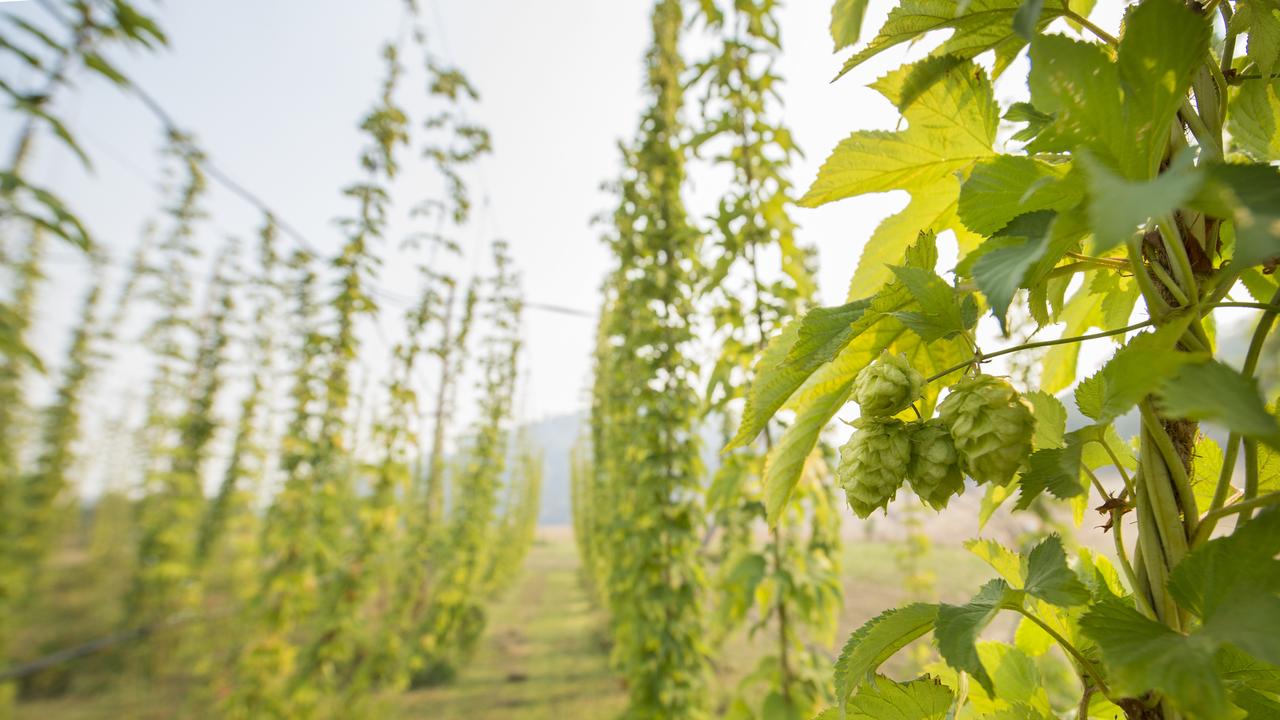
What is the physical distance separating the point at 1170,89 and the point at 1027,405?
0.17m

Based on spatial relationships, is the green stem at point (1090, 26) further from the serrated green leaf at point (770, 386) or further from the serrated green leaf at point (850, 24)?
the serrated green leaf at point (770, 386)

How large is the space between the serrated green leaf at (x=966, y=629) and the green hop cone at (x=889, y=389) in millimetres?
121

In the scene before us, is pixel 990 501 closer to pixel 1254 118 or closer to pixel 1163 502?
pixel 1163 502

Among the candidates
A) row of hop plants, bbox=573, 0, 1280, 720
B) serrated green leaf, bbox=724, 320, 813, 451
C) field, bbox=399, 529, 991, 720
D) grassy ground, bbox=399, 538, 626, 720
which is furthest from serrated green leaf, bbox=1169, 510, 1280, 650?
grassy ground, bbox=399, 538, 626, 720

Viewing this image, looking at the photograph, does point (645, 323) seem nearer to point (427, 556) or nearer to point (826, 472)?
point (826, 472)

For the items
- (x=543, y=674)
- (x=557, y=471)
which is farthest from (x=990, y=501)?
(x=557, y=471)

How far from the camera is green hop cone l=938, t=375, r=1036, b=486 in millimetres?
304

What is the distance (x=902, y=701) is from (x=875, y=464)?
0.65ft

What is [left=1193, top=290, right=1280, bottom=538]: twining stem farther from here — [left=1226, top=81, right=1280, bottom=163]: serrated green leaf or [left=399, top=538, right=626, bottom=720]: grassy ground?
[left=399, top=538, right=626, bottom=720]: grassy ground

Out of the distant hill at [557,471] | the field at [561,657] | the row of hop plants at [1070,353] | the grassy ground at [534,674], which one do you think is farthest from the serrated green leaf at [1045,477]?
the distant hill at [557,471]

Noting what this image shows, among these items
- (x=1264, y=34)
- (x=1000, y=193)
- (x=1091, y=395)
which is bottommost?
(x=1091, y=395)

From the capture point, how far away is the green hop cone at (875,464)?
34cm

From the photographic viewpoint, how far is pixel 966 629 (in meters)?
0.30

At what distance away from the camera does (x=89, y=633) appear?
258 inches
